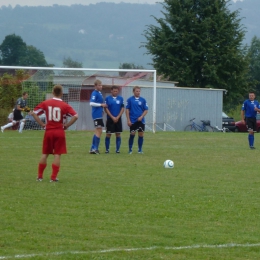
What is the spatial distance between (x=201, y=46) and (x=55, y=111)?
43.8 m

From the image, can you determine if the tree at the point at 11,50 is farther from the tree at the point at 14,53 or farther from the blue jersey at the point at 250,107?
the blue jersey at the point at 250,107

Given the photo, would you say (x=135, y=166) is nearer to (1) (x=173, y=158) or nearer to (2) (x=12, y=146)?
(1) (x=173, y=158)

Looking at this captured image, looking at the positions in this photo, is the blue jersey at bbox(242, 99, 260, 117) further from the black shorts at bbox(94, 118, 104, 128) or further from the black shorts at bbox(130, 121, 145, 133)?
the black shorts at bbox(94, 118, 104, 128)

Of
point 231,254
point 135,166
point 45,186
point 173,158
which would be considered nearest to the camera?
point 231,254

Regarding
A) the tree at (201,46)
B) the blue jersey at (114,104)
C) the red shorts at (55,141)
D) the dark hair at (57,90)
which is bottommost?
the red shorts at (55,141)

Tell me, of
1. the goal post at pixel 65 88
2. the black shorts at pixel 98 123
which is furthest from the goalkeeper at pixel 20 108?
the black shorts at pixel 98 123

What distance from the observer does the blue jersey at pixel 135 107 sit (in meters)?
19.2

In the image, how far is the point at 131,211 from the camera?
932 cm

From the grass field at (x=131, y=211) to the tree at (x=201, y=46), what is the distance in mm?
39373

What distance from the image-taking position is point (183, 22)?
2201 inches

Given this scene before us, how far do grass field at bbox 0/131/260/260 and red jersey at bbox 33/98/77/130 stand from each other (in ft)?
3.47

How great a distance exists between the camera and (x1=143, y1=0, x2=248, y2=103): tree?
55125 millimetres

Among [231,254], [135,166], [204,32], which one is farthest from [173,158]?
[204,32]

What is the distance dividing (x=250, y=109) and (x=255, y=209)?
12321 millimetres
